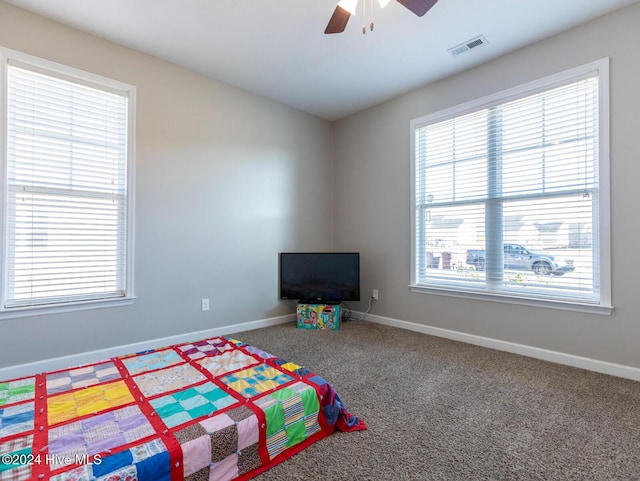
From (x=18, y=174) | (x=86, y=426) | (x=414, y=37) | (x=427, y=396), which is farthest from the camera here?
(x=414, y=37)

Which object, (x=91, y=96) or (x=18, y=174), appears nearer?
(x=18, y=174)

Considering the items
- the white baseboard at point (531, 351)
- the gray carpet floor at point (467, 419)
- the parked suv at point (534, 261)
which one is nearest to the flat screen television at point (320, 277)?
the white baseboard at point (531, 351)

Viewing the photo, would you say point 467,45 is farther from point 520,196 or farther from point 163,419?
point 163,419

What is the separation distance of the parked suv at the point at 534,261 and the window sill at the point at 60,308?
3478 millimetres

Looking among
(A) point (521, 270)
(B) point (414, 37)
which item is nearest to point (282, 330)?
(A) point (521, 270)

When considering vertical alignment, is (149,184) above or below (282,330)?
above

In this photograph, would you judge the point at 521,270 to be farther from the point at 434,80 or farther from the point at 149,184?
the point at 149,184

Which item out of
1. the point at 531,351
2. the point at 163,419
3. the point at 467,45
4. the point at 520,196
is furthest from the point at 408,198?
the point at 163,419

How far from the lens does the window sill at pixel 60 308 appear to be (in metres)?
2.52

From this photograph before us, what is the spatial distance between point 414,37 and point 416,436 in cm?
302

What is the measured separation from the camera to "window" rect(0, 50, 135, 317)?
2555 mm

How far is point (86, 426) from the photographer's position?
4.55 ft

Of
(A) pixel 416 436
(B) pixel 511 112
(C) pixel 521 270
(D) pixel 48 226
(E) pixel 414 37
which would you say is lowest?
(A) pixel 416 436

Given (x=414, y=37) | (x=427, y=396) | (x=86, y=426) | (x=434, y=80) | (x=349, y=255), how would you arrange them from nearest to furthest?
(x=86, y=426) < (x=427, y=396) < (x=414, y=37) < (x=434, y=80) < (x=349, y=255)
